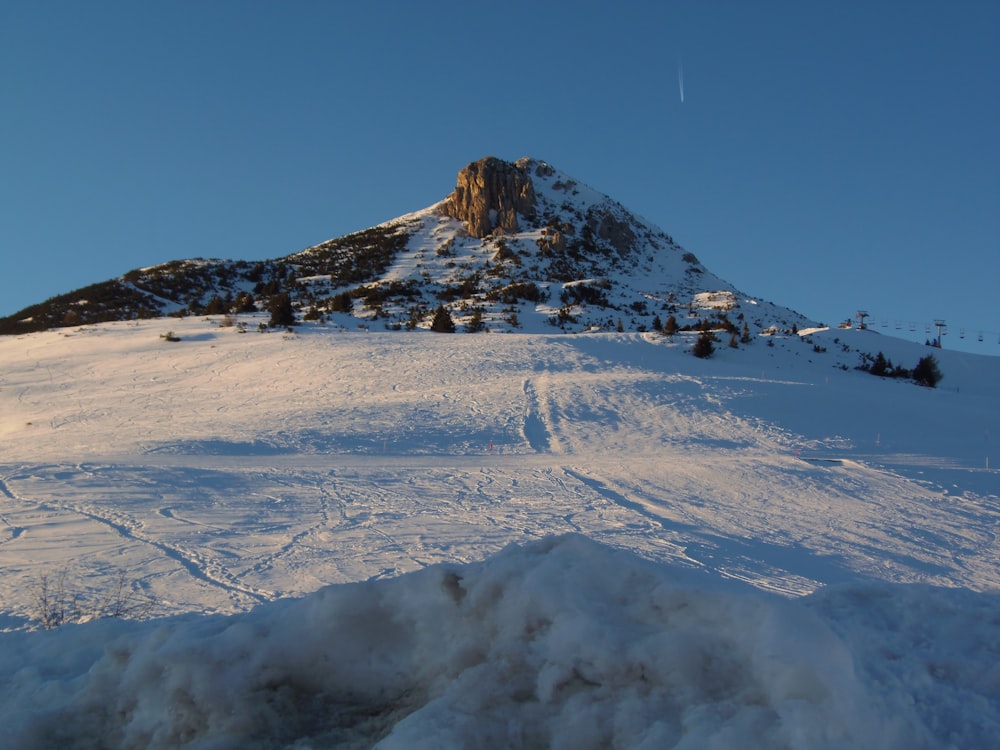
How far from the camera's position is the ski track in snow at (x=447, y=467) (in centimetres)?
859

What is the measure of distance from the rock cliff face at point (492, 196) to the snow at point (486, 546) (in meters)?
46.1

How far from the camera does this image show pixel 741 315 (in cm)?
4825

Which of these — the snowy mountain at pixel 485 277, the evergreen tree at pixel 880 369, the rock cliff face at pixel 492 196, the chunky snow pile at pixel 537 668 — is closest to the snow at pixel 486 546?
the chunky snow pile at pixel 537 668

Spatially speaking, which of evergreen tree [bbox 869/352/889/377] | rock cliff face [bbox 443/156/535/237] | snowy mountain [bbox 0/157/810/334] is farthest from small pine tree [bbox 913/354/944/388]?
rock cliff face [bbox 443/156/535/237]

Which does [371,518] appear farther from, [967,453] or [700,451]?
[967,453]

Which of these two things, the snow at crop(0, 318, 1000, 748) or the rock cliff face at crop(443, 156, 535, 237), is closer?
the snow at crop(0, 318, 1000, 748)

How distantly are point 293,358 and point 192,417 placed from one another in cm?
696

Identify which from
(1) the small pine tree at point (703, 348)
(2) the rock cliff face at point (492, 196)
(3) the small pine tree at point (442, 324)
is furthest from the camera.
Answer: (2) the rock cliff face at point (492, 196)

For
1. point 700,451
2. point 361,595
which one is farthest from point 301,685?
point 700,451

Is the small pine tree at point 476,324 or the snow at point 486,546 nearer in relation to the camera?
the snow at point 486,546

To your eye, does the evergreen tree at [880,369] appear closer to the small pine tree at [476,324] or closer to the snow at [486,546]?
the snow at [486,546]

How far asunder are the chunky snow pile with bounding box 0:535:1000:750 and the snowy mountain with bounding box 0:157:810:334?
3182 centimetres

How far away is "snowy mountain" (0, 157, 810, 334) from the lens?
4241 cm

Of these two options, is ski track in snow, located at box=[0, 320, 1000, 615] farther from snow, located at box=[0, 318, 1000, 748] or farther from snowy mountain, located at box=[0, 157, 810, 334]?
snowy mountain, located at box=[0, 157, 810, 334]
